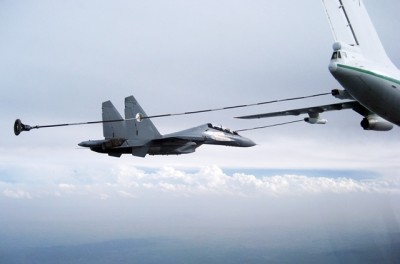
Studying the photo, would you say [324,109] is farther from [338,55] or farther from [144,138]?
[144,138]

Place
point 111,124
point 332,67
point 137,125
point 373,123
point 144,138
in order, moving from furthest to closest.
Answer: point 137,125, point 144,138, point 111,124, point 373,123, point 332,67

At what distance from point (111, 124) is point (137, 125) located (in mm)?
1504

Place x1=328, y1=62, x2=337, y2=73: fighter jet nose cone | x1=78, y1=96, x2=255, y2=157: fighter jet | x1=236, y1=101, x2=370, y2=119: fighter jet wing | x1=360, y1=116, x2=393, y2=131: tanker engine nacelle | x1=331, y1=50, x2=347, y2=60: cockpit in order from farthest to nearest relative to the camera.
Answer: x1=236, y1=101, x2=370, y2=119: fighter jet wing
x1=360, y1=116, x2=393, y2=131: tanker engine nacelle
x1=78, y1=96, x2=255, y2=157: fighter jet
x1=331, y1=50, x2=347, y2=60: cockpit
x1=328, y1=62, x2=337, y2=73: fighter jet nose cone

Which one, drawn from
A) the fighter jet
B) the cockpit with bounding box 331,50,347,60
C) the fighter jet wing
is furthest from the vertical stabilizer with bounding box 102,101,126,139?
the cockpit with bounding box 331,50,347,60

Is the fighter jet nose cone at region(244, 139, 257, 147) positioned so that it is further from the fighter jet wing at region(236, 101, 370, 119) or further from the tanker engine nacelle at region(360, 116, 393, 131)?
the tanker engine nacelle at region(360, 116, 393, 131)

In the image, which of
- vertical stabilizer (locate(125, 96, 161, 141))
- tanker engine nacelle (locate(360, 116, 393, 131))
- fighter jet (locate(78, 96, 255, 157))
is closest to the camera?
fighter jet (locate(78, 96, 255, 157))

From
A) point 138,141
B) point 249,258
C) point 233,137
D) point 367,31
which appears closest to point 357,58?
point 367,31

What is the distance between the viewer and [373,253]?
158750mm

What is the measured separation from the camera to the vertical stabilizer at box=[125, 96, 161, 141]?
25.4 m

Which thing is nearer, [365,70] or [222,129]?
[365,70]

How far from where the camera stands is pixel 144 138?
25.4 metres

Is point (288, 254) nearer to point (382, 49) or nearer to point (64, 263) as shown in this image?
point (64, 263)

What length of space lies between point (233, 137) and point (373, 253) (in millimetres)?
149710

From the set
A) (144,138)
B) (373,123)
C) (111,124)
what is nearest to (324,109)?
(373,123)
